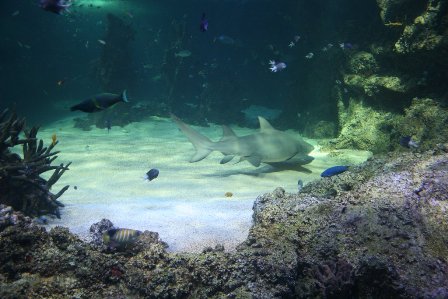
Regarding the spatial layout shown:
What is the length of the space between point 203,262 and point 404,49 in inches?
347

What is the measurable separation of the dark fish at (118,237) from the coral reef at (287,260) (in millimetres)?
90

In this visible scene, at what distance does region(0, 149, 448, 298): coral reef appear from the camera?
7.96ft

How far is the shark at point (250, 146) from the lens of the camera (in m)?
7.26

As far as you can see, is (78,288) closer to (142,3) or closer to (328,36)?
(328,36)

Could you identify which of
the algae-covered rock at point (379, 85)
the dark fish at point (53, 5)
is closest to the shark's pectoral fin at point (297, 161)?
the algae-covered rock at point (379, 85)

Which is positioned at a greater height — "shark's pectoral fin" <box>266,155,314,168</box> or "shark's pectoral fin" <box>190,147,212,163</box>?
"shark's pectoral fin" <box>190,147,212,163</box>

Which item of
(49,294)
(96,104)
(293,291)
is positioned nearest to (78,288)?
(49,294)

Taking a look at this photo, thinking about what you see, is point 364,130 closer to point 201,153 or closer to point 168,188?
point 201,153

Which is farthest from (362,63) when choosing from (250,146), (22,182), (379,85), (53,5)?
(22,182)

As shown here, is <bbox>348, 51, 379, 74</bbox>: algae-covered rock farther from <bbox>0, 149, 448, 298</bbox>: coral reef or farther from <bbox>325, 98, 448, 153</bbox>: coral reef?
<bbox>0, 149, 448, 298</bbox>: coral reef

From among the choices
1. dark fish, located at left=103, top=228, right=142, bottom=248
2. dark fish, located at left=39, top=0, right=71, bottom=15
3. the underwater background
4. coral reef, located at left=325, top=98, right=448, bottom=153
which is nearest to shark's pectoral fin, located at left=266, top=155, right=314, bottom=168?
the underwater background

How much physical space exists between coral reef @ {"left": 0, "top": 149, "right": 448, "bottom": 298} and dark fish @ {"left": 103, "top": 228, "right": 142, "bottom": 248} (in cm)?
9

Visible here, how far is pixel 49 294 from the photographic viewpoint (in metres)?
2.30

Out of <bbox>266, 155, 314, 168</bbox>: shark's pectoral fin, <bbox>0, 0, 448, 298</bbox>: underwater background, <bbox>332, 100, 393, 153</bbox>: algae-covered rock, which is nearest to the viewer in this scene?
<bbox>0, 0, 448, 298</bbox>: underwater background
